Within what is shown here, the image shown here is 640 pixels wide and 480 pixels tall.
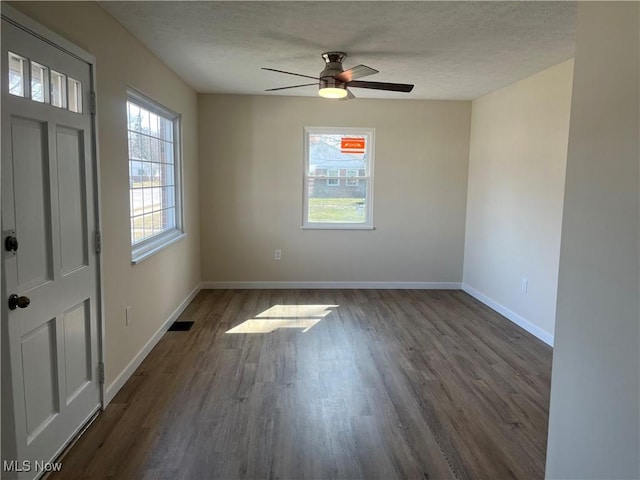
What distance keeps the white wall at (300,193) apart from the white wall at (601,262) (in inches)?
158

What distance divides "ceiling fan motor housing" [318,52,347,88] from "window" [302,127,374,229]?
199 cm

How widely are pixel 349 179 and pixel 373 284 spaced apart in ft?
4.70

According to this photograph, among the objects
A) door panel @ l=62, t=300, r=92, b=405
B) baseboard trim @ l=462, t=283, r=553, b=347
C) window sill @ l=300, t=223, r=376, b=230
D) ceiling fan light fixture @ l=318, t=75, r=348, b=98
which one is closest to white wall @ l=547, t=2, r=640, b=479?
ceiling fan light fixture @ l=318, t=75, r=348, b=98

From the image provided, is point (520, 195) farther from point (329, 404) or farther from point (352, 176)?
point (329, 404)

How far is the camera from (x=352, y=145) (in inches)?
219

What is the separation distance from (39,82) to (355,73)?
2066mm

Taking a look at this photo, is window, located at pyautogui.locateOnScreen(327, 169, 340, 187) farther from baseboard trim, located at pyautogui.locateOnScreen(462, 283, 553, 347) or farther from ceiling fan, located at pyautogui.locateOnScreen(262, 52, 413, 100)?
baseboard trim, located at pyautogui.locateOnScreen(462, 283, 553, 347)

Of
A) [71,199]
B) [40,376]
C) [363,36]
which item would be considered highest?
[363,36]

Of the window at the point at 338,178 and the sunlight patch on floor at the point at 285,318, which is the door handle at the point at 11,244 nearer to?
the sunlight patch on floor at the point at 285,318

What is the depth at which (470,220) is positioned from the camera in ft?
18.5

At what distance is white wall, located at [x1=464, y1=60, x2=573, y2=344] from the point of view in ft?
12.4

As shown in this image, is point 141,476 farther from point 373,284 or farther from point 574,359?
point 373,284

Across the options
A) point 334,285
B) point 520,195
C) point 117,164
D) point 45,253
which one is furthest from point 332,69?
point 334,285

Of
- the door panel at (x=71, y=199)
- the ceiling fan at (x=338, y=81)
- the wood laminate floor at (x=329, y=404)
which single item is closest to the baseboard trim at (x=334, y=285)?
the wood laminate floor at (x=329, y=404)
